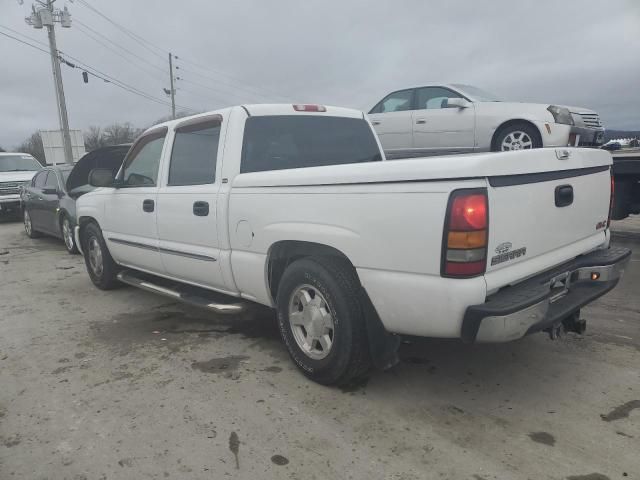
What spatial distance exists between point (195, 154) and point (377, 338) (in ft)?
7.42

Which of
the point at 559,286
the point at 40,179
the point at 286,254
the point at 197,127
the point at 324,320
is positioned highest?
the point at 197,127

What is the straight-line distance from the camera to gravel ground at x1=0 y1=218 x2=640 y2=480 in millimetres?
2486

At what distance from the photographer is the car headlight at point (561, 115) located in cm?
730

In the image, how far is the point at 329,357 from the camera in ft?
10.2

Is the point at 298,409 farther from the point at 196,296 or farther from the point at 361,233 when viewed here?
the point at 196,296

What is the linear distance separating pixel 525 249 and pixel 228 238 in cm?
204

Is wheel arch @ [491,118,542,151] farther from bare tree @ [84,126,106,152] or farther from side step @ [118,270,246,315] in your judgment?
bare tree @ [84,126,106,152]

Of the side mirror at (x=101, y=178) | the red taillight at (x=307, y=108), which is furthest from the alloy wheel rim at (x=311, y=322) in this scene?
the side mirror at (x=101, y=178)

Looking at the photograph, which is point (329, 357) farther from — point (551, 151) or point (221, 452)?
point (551, 151)

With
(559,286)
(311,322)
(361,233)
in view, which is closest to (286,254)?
(311,322)

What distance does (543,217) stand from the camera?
276 cm

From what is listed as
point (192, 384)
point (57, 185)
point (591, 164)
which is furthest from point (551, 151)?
point (57, 185)

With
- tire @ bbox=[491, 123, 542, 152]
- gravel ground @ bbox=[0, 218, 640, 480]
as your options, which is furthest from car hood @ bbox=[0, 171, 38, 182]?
tire @ bbox=[491, 123, 542, 152]

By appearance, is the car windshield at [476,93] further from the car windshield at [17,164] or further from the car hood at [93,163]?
the car windshield at [17,164]
